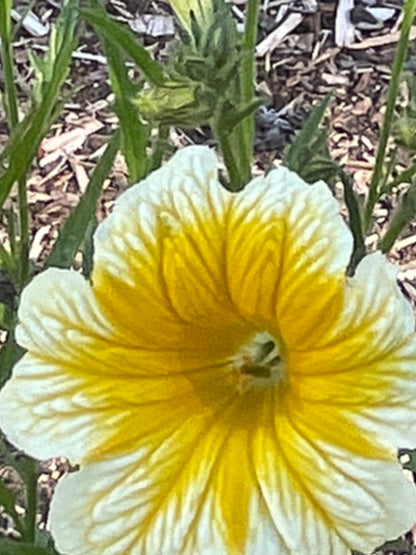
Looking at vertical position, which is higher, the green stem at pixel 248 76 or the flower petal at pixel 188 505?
the green stem at pixel 248 76

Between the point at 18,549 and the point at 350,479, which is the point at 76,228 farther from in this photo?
the point at 350,479

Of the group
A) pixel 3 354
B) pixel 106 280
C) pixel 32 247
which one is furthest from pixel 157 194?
pixel 32 247

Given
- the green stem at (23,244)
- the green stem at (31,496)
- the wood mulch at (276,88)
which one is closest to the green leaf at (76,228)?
the green stem at (23,244)

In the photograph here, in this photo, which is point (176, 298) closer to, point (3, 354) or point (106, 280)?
point (106, 280)

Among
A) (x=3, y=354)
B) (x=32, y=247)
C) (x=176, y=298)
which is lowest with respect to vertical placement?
(x=32, y=247)

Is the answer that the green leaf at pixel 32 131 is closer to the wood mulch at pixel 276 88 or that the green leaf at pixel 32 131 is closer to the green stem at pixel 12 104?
the green stem at pixel 12 104
